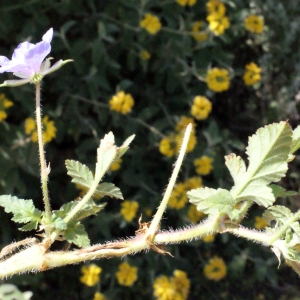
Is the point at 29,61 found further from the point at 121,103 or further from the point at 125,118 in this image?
A: the point at 125,118

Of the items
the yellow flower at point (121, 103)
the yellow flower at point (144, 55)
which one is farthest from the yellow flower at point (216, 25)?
the yellow flower at point (121, 103)

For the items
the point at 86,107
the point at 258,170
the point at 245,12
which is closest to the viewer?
the point at 258,170

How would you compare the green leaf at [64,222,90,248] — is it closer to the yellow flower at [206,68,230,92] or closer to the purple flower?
the purple flower

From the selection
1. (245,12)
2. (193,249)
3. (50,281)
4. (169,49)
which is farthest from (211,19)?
(50,281)

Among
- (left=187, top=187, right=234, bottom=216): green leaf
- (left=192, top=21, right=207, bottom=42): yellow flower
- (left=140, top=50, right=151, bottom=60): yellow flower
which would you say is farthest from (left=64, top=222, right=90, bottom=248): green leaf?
(left=192, top=21, right=207, bottom=42): yellow flower

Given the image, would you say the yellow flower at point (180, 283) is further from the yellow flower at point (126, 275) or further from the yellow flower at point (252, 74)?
the yellow flower at point (252, 74)

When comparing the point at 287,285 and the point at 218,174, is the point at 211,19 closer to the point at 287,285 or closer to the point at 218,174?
the point at 218,174
